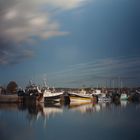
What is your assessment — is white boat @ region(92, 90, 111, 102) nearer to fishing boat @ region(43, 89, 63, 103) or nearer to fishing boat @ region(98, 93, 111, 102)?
fishing boat @ region(98, 93, 111, 102)

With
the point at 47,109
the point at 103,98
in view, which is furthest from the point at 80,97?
the point at 47,109

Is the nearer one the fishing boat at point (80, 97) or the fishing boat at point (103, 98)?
the fishing boat at point (80, 97)

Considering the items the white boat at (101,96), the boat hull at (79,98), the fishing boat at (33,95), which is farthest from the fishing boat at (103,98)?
the fishing boat at (33,95)

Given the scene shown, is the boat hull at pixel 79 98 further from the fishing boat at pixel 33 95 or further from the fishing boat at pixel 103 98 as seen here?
the fishing boat at pixel 33 95

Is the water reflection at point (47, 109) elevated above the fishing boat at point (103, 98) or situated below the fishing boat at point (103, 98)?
below

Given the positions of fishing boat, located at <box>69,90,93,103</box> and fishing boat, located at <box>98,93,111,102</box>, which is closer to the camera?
fishing boat, located at <box>69,90,93,103</box>

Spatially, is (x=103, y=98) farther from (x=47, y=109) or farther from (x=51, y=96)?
Answer: (x=47, y=109)

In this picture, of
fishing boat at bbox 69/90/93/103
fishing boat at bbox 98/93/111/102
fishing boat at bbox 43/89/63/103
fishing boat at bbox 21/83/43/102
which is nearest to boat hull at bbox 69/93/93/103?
fishing boat at bbox 69/90/93/103

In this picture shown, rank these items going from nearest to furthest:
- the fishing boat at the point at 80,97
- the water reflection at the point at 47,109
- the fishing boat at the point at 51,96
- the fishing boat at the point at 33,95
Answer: the water reflection at the point at 47,109 < the fishing boat at the point at 33,95 < the fishing boat at the point at 51,96 < the fishing boat at the point at 80,97

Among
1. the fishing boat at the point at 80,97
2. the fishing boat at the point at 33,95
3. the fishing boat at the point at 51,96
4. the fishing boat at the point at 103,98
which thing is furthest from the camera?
the fishing boat at the point at 103,98

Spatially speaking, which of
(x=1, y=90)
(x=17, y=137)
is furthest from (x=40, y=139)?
(x=1, y=90)

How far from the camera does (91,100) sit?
18.4 m

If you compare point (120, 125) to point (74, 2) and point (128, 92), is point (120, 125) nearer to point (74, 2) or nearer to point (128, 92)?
point (74, 2)

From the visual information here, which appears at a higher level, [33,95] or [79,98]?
[33,95]
